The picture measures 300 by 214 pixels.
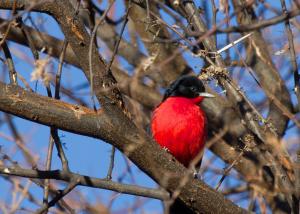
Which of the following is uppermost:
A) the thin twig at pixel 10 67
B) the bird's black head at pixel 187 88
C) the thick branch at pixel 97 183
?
the bird's black head at pixel 187 88

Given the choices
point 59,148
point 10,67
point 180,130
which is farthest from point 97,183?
point 180,130

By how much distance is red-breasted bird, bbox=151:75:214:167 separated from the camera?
6.05 metres

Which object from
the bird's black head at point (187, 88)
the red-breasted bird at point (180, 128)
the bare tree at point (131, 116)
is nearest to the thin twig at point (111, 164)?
the bare tree at point (131, 116)

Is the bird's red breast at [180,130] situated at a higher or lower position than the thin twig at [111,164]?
higher

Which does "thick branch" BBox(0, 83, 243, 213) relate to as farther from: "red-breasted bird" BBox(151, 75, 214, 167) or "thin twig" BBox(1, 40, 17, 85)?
"red-breasted bird" BBox(151, 75, 214, 167)

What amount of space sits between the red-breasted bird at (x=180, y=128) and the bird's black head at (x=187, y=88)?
13 centimetres

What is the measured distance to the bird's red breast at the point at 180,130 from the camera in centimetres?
605

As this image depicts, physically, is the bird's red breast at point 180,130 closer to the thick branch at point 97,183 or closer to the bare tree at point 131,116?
the bare tree at point 131,116

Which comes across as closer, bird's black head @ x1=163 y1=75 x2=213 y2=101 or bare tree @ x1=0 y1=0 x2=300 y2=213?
bare tree @ x1=0 y1=0 x2=300 y2=213

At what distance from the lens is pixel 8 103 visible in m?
3.75

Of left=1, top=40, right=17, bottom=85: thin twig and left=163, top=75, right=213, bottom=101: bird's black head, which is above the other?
left=163, top=75, right=213, bottom=101: bird's black head

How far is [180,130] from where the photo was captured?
6.08 m

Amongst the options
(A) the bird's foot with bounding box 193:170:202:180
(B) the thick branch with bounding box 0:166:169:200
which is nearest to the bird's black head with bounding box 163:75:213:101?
(A) the bird's foot with bounding box 193:170:202:180

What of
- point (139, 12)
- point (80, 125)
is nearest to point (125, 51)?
point (139, 12)
